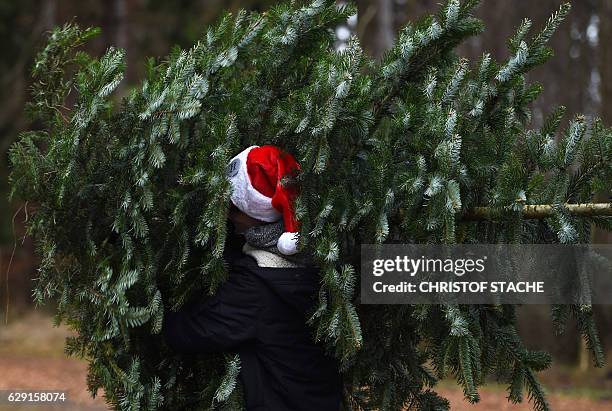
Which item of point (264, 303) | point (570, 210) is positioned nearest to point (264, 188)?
point (264, 303)

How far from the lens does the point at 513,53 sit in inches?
144

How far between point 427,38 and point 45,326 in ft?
39.2

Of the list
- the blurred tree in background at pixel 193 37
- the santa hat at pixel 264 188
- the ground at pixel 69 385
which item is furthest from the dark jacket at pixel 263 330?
the blurred tree in background at pixel 193 37

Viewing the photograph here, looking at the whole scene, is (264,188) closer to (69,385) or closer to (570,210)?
(570,210)

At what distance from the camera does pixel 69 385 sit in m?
8.67

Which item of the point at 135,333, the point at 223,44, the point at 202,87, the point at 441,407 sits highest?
the point at 223,44

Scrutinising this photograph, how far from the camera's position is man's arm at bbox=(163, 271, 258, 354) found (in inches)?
141

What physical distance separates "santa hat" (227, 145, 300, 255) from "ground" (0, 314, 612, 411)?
10.8ft

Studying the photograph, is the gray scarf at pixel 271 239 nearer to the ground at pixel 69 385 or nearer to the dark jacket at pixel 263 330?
the dark jacket at pixel 263 330

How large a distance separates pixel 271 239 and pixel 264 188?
0.23 m

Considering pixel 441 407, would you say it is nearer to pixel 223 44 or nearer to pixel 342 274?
pixel 342 274

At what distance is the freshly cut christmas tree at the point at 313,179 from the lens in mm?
3441

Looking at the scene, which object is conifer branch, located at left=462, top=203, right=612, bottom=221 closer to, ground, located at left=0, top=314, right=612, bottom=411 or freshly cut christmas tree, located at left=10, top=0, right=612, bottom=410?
freshly cut christmas tree, located at left=10, top=0, right=612, bottom=410

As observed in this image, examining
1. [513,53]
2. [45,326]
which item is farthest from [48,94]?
[45,326]
